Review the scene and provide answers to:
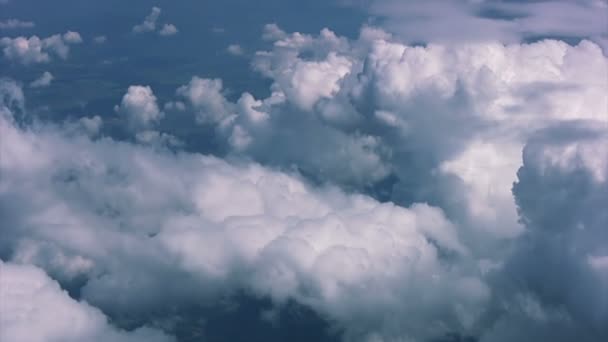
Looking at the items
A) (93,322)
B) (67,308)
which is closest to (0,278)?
(67,308)

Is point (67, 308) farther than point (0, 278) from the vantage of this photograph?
Yes

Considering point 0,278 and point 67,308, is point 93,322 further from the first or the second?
point 0,278

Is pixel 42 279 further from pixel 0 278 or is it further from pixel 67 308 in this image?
pixel 0 278

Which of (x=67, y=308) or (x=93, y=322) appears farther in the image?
(x=93, y=322)

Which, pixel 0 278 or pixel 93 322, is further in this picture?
pixel 93 322

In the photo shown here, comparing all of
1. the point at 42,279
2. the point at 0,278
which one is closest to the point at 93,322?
the point at 42,279

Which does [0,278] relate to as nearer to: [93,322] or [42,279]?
[42,279]

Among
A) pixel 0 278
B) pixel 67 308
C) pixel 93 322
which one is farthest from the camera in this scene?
pixel 93 322

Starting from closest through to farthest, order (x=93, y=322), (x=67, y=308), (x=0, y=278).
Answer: (x=0, y=278)
(x=67, y=308)
(x=93, y=322)
